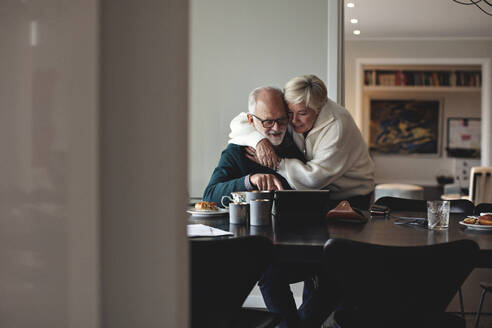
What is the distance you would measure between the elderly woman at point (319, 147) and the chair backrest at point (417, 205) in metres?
0.15

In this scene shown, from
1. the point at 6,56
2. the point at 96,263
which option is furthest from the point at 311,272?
the point at 6,56

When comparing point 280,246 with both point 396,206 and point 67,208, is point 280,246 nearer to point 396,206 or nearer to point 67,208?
point 67,208

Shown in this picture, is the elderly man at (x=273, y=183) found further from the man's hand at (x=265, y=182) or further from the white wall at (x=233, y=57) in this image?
the white wall at (x=233, y=57)

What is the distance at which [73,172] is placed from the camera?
2.36 feet

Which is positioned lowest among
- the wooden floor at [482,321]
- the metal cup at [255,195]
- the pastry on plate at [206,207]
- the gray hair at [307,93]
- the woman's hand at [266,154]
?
the wooden floor at [482,321]

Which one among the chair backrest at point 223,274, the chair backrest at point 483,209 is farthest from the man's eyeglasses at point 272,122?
the chair backrest at point 223,274

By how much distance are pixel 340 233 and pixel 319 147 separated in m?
1.13

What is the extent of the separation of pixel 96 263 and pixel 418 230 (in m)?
1.39

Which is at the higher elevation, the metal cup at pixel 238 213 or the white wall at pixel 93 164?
the white wall at pixel 93 164

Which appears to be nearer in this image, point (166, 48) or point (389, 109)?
point (166, 48)

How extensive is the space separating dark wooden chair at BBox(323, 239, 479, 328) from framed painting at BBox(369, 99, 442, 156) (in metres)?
8.54

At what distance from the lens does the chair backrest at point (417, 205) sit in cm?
257

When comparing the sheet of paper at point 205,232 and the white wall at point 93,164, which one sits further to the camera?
the sheet of paper at point 205,232

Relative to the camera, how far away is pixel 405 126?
9641 mm
